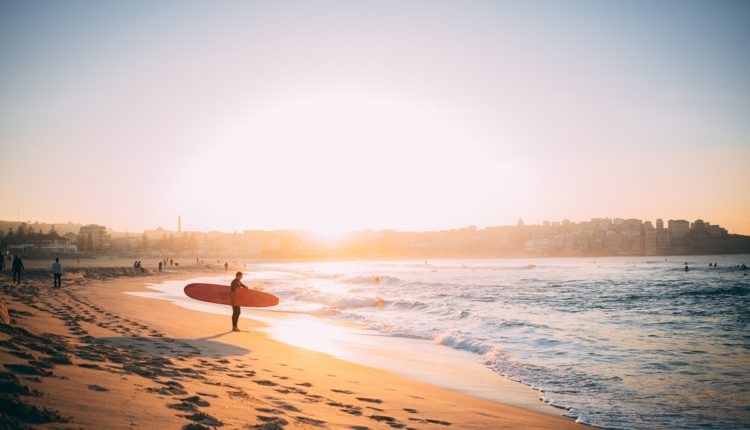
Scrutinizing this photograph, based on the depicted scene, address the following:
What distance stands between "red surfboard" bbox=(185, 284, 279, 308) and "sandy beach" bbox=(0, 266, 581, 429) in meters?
4.26

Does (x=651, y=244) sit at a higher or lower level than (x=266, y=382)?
lower

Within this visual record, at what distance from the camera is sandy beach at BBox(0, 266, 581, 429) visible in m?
3.92

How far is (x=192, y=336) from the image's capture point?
1103 centimetres

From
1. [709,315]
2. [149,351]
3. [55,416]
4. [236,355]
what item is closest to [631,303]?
[709,315]

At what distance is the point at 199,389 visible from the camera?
549 centimetres

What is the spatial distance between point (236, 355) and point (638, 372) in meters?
8.97

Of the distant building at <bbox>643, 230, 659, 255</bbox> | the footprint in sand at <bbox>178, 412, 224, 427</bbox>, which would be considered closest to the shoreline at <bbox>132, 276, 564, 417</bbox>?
the footprint in sand at <bbox>178, 412, 224, 427</bbox>

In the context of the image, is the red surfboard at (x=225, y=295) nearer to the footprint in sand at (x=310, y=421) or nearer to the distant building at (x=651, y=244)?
the footprint in sand at (x=310, y=421)

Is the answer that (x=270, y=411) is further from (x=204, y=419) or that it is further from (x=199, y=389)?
(x=199, y=389)

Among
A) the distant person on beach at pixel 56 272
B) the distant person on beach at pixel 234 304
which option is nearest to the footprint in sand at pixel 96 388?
the distant person on beach at pixel 234 304

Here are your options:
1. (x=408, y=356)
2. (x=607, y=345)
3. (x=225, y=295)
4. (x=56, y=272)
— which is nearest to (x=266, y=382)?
(x=408, y=356)

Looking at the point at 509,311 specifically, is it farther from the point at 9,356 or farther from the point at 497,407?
the point at 9,356

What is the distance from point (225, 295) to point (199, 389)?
12006 mm

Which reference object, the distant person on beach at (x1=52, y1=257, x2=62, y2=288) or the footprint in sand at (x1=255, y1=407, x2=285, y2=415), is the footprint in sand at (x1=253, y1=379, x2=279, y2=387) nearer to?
the footprint in sand at (x1=255, y1=407, x2=285, y2=415)
